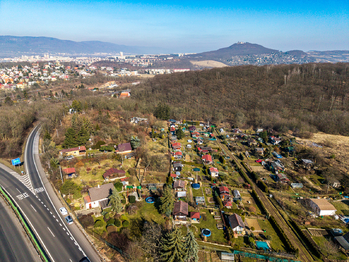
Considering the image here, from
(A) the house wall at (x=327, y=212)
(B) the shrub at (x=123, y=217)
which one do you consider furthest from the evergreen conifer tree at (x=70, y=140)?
(A) the house wall at (x=327, y=212)

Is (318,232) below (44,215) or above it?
below

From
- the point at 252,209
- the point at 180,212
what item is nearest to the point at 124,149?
the point at 180,212

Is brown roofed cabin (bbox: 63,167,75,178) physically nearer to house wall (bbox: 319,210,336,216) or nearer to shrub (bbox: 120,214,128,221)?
shrub (bbox: 120,214,128,221)

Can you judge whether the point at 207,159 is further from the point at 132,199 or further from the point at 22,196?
the point at 22,196

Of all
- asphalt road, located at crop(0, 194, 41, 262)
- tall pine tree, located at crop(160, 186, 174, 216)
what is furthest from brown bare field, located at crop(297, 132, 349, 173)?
asphalt road, located at crop(0, 194, 41, 262)

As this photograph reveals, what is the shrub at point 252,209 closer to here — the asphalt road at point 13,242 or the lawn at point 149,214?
the lawn at point 149,214

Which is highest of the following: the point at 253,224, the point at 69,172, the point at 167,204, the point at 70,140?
the point at 70,140
